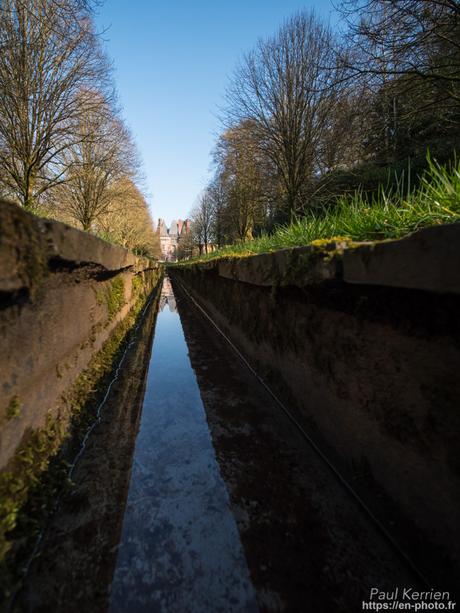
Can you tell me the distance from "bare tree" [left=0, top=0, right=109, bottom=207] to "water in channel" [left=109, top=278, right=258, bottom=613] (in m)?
8.31

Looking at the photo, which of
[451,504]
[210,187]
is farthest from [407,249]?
[210,187]

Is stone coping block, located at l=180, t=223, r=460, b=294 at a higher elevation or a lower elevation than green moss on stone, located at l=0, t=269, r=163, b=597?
higher

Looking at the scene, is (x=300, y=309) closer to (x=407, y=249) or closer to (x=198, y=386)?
(x=407, y=249)

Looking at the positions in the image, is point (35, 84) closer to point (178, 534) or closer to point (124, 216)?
point (178, 534)

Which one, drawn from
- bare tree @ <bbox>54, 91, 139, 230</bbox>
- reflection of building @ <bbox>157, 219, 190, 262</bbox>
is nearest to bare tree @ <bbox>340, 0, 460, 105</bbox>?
bare tree @ <bbox>54, 91, 139, 230</bbox>

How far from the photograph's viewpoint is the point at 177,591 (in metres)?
1.14

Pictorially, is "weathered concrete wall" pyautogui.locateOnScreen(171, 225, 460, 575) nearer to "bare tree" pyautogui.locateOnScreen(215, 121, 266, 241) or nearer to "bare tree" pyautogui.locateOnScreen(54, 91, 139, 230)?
"bare tree" pyautogui.locateOnScreen(215, 121, 266, 241)

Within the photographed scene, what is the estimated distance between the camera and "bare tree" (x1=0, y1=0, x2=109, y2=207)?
6.79 metres

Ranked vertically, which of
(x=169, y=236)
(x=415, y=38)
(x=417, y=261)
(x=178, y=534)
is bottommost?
(x=178, y=534)

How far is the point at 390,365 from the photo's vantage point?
144cm

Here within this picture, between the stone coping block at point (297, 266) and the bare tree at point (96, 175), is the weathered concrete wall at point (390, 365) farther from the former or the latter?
the bare tree at point (96, 175)

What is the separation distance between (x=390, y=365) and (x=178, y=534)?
4.17 ft

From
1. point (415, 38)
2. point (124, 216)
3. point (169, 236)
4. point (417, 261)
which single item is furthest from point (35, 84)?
point (169, 236)

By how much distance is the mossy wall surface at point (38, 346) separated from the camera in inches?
45.7
